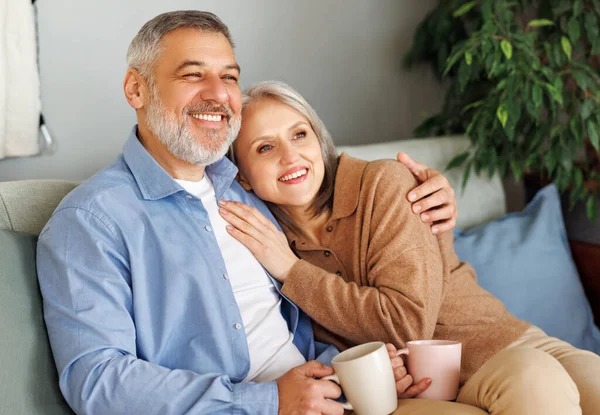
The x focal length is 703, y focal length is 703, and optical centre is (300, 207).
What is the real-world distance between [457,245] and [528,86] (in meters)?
0.53

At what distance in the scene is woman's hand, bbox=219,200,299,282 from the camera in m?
1.56

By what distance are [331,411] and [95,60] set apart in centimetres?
121

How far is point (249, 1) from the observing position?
2.26m

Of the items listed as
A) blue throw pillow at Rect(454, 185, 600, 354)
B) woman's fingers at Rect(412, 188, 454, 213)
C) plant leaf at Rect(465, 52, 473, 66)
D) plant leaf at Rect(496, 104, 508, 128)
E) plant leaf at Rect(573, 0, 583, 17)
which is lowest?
blue throw pillow at Rect(454, 185, 600, 354)

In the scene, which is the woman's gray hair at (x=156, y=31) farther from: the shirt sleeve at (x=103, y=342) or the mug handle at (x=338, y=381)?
the mug handle at (x=338, y=381)

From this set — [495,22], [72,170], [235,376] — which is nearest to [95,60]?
[72,170]

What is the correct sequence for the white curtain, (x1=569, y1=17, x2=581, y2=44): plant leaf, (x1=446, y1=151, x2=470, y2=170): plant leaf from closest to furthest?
the white curtain
(x1=569, y1=17, x2=581, y2=44): plant leaf
(x1=446, y1=151, x2=470, y2=170): plant leaf

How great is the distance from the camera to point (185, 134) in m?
1.49

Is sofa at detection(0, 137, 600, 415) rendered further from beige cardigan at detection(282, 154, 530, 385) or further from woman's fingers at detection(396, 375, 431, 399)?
woman's fingers at detection(396, 375, 431, 399)

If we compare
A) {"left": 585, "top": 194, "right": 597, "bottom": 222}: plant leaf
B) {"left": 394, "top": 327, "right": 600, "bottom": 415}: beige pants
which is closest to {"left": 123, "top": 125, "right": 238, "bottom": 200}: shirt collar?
{"left": 394, "top": 327, "right": 600, "bottom": 415}: beige pants

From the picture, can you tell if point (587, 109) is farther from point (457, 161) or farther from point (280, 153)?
point (280, 153)

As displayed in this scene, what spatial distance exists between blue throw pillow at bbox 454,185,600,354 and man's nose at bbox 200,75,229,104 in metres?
0.89

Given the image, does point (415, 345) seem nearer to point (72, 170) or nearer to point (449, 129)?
point (72, 170)

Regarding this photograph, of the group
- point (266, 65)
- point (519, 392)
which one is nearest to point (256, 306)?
point (519, 392)
